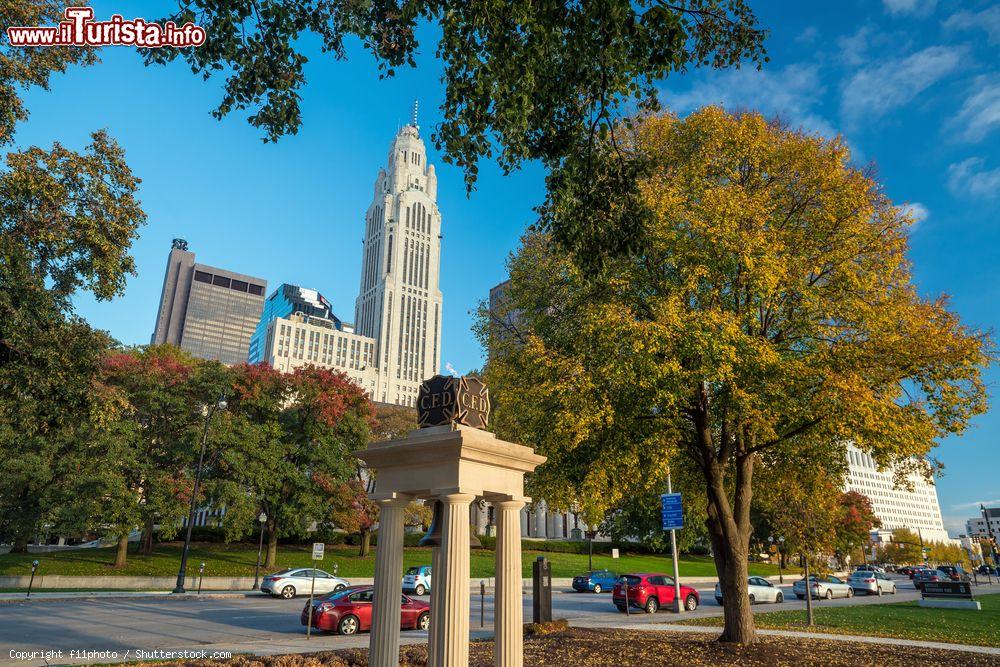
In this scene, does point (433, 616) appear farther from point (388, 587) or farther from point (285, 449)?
point (285, 449)

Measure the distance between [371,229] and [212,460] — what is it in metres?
158

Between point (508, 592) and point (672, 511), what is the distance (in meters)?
18.7

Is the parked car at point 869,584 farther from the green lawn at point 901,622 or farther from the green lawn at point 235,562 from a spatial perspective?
the green lawn at point 235,562

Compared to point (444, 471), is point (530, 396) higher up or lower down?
higher up

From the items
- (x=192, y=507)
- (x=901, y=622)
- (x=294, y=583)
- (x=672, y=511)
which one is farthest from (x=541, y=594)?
(x=192, y=507)

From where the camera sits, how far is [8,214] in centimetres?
1609

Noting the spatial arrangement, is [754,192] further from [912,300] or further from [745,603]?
[745,603]

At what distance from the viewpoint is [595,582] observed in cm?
4222

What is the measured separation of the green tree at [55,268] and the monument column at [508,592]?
1316 centimetres

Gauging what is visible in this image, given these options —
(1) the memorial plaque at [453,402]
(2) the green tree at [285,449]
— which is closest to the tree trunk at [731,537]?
(1) the memorial plaque at [453,402]

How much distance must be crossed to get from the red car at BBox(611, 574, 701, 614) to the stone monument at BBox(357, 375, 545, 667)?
20889 millimetres

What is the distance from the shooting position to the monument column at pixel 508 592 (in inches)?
366

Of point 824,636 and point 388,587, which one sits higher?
point 388,587

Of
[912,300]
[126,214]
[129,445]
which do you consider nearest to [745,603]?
[912,300]
